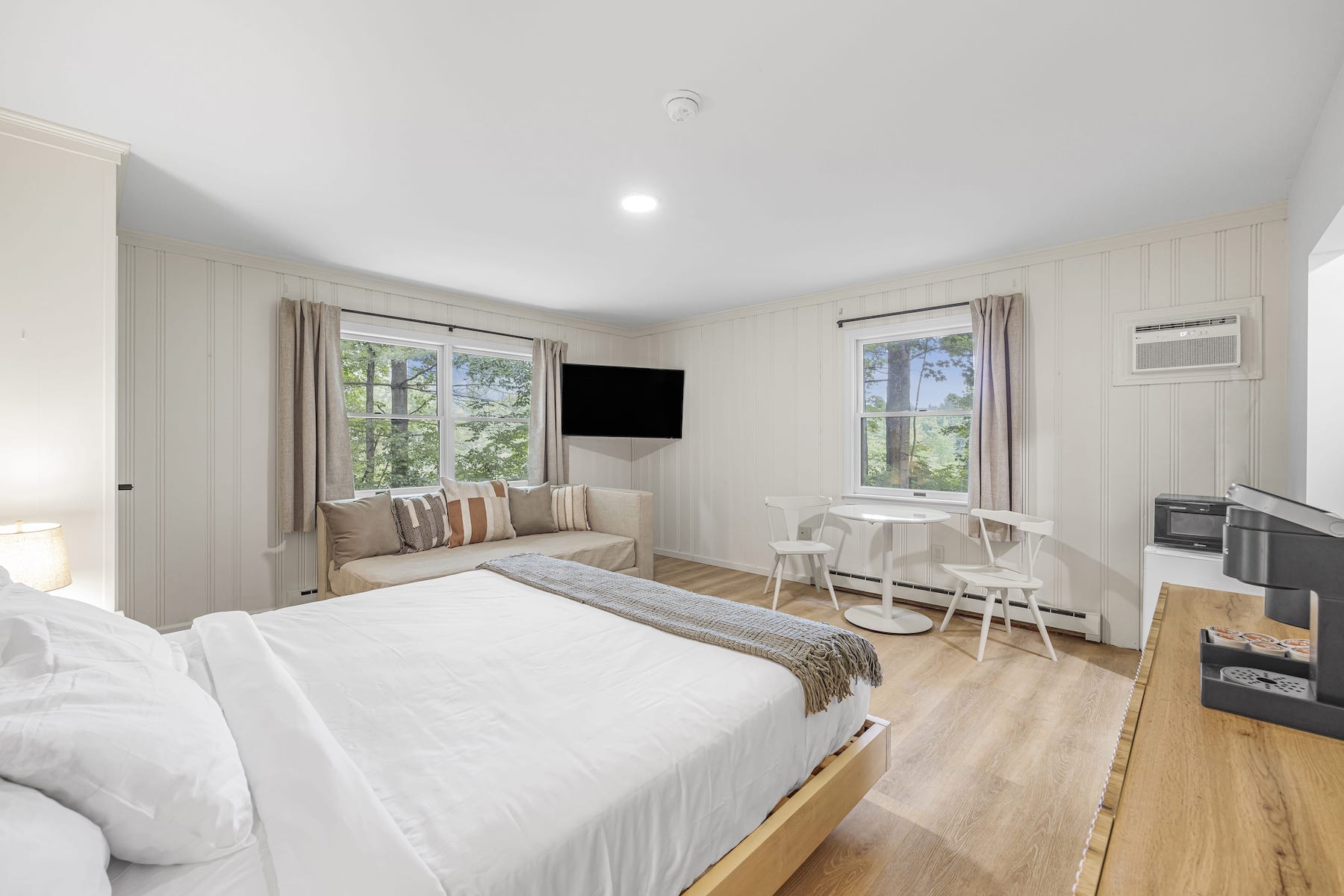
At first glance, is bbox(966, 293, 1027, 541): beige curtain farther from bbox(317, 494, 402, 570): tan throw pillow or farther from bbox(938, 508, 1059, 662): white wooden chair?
bbox(317, 494, 402, 570): tan throw pillow

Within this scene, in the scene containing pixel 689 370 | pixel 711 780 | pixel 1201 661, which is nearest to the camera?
pixel 1201 661

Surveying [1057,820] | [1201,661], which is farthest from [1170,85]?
[1057,820]

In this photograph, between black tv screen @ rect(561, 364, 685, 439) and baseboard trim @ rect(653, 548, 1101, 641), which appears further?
black tv screen @ rect(561, 364, 685, 439)

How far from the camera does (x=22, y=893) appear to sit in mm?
634

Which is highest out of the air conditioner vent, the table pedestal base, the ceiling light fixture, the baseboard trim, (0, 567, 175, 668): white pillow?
the ceiling light fixture

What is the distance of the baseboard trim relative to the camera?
361 centimetres

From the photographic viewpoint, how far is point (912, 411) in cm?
443

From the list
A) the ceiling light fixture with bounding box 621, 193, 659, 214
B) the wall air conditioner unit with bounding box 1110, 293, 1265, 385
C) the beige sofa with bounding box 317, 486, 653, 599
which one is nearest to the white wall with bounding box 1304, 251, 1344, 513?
the wall air conditioner unit with bounding box 1110, 293, 1265, 385

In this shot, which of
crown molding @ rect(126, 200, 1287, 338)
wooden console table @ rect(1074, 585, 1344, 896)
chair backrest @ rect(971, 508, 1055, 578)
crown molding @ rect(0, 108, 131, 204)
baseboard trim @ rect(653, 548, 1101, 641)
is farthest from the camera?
baseboard trim @ rect(653, 548, 1101, 641)

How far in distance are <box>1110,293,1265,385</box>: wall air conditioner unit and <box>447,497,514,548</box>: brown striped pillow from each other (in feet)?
14.1

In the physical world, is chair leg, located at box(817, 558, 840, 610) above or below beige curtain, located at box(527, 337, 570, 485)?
below

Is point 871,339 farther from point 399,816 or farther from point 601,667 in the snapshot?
point 399,816

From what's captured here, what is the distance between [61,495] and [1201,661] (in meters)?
3.63

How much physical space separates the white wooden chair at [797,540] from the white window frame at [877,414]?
32cm
